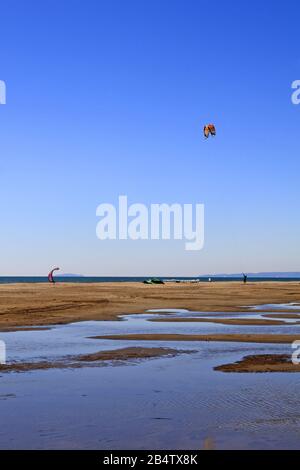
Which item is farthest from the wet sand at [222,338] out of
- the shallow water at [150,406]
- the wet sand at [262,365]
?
the wet sand at [262,365]

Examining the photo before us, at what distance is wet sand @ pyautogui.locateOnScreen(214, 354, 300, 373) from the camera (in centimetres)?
1582

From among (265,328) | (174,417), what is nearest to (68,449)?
(174,417)

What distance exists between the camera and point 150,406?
11883 millimetres

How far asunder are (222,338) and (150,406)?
1160cm

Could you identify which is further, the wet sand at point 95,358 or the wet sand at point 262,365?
the wet sand at point 95,358

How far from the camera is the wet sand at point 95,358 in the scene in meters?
16.2

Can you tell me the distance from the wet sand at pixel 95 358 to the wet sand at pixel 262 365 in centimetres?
259

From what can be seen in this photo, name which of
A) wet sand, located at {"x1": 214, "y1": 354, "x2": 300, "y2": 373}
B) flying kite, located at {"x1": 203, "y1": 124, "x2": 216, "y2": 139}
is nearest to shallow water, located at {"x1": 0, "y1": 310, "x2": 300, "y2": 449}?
wet sand, located at {"x1": 214, "y1": 354, "x2": 300, "y2": 373}

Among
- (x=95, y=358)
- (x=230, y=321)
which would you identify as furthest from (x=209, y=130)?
(x=95, y=358)

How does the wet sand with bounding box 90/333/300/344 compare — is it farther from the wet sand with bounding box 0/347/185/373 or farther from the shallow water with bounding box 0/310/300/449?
the shallow water with bounding box 0/310/300/449

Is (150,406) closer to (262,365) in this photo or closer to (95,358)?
(262,365)

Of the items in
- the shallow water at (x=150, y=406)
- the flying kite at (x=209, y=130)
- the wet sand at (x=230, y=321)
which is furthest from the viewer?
the flying kite at (x=209, y=130)

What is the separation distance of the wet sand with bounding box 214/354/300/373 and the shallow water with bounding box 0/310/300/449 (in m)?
0.53

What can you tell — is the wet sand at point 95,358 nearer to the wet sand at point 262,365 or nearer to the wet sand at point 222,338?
the wet sand at point 262,365
